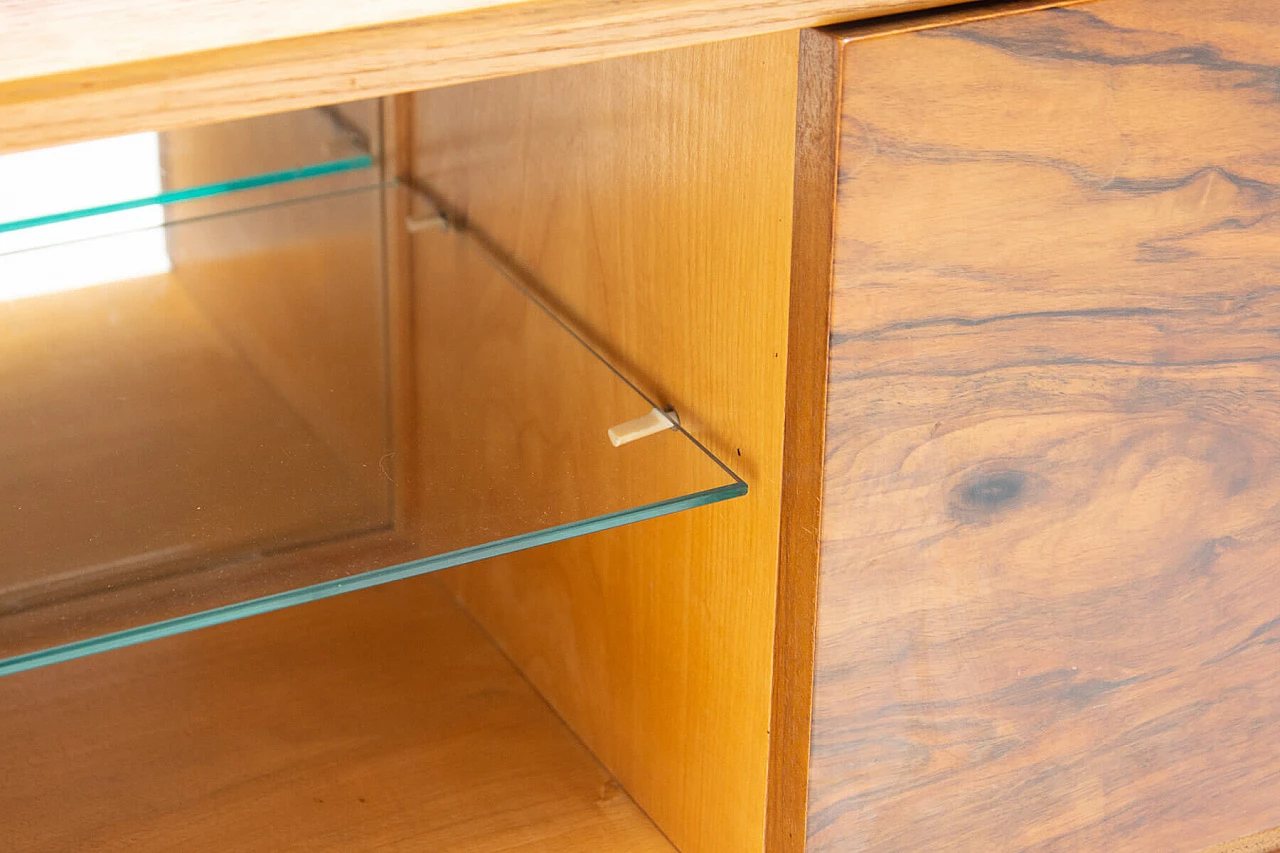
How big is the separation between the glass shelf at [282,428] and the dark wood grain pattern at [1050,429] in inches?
2.9

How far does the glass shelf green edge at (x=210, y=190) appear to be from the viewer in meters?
0.70

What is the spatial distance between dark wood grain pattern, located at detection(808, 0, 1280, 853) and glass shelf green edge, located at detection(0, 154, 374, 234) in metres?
0.39

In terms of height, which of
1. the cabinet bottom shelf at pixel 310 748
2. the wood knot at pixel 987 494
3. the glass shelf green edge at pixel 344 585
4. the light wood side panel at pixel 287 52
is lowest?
the cabinet bottom shelf at pixel 310 748

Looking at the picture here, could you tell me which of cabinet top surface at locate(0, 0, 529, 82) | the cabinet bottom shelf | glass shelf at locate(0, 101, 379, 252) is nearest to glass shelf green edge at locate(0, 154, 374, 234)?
glass shelf at locate(0, 101, 379, 252)

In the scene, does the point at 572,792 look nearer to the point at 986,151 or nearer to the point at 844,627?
the point at 844,627

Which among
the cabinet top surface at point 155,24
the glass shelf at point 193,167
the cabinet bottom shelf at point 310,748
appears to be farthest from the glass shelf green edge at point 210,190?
the cabinet top surface at point 155,24

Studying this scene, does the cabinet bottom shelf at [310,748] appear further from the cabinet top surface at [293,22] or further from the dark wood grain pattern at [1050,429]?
the cabinet top surface at [293,22]

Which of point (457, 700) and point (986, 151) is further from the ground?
point (986, 151)

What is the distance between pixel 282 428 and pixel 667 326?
155 millimetres

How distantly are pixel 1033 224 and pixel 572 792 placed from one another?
1.14 feet

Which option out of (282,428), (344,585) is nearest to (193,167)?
(282,428)

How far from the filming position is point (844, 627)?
19.1 inches

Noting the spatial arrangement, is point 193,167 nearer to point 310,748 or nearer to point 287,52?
point 310,748

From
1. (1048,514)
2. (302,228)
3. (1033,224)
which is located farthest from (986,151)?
(302,228)
